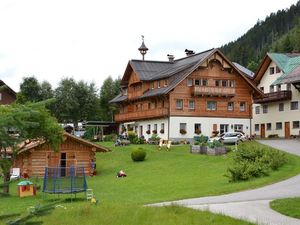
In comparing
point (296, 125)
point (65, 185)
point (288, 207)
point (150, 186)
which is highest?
point (296, 125)

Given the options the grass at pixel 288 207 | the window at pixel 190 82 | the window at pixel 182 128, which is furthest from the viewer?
the window at pixel 190 82

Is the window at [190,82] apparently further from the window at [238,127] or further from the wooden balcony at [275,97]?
the wooden balcony at [275,97]

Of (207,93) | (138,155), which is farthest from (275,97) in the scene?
(138,155)

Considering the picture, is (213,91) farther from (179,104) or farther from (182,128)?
(182,128)

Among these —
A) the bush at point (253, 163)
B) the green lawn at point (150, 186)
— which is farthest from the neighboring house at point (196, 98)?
the bush at point (253, 163)

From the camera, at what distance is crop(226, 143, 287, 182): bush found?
1222 inches

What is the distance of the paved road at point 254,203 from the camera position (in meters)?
16.1

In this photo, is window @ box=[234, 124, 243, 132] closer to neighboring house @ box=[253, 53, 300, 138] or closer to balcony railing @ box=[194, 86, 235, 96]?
balcony railing @ box=[194, 86, 235, 96]

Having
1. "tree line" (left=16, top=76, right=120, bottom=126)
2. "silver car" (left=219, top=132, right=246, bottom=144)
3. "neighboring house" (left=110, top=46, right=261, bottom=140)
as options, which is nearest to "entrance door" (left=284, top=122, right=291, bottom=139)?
"neighboring house" (left=110, top=46, right=261, bottom=140)

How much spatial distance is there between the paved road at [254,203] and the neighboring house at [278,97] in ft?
117

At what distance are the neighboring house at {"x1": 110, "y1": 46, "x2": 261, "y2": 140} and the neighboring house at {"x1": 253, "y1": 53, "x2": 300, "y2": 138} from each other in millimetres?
3627

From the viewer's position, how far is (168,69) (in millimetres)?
70938

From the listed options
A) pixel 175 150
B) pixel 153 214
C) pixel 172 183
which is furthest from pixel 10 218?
pixel 175 150

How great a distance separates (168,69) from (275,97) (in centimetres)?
1505
